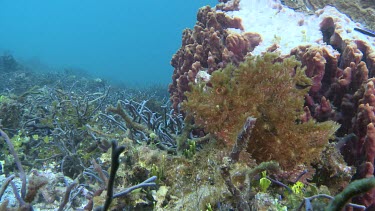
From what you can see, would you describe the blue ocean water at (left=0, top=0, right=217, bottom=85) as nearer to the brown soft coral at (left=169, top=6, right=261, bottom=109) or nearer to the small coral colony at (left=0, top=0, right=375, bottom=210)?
the brown soft coral at (left=169, top=6, right=261, bottom=109)

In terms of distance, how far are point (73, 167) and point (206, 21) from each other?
3257 millimetres

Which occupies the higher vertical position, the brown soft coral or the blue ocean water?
the brown soft coral

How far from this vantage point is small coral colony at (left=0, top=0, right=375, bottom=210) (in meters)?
2.08

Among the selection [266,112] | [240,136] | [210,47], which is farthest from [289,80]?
[210,47]

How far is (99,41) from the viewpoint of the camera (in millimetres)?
134000

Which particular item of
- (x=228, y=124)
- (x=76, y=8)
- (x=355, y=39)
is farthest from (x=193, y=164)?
(x=76, y=8)

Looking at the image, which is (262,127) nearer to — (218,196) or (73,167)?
(218,196)

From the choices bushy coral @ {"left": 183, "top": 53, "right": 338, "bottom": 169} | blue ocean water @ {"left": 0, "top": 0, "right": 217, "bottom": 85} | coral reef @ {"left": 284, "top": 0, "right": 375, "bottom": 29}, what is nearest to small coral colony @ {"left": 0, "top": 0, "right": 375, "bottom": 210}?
bushy coral @ {"left": 183, "top": 53, "right": 338, "bottom": 169}

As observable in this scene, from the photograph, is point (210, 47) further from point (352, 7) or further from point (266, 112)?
point (352, 7)

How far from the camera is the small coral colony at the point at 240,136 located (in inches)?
81.8

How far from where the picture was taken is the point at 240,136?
6.91 ft

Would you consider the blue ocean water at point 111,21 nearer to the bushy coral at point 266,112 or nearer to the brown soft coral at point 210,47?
the brown soft coral at point 210,47

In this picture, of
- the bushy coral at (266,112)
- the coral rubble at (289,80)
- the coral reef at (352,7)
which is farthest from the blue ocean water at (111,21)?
the bushy coral at (266,112)

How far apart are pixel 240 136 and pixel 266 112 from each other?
55cm
